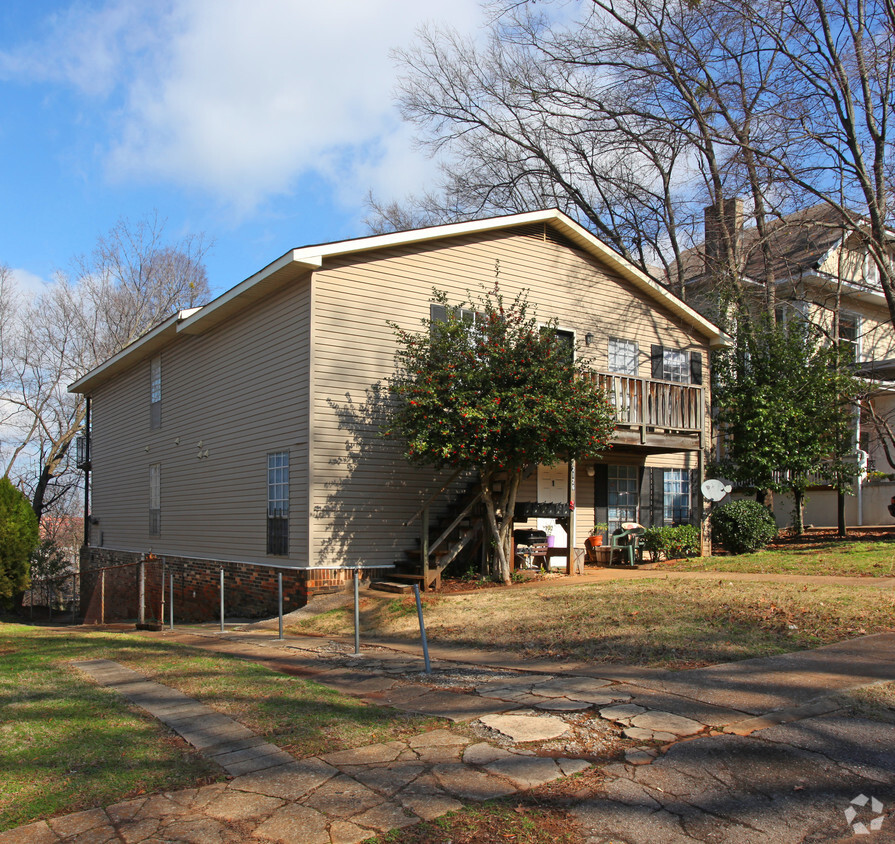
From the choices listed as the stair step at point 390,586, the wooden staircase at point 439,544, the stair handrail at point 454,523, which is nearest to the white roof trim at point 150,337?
the wooden staircase at point 439,544

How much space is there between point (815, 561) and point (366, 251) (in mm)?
9916

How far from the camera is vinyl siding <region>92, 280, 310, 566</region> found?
14352mm

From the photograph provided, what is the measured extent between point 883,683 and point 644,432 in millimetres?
9620

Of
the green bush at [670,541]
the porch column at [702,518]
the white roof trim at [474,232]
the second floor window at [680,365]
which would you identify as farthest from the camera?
the second floor window at [680,365]

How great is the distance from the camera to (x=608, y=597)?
37.0 feet

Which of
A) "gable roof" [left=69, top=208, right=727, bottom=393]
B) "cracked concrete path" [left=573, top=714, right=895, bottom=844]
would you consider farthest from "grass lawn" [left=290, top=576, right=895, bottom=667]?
"gable roof" [left=69, top=208, right=727, bottom=393]

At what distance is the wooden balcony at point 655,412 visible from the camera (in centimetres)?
1588

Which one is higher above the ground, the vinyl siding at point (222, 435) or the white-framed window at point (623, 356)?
the white-framed window at point (623, 356)

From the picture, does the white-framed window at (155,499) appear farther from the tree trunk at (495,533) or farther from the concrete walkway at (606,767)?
the concrete walkway at (606,767)

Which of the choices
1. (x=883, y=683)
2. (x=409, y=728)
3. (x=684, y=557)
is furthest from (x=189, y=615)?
(x=883, y=683)

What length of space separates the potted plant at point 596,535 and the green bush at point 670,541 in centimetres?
88

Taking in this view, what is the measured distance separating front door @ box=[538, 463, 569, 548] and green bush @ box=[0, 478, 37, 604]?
41.3 ft

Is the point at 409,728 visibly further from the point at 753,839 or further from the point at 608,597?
the point at 608,597

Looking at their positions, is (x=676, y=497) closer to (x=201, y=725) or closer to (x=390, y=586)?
(x=390, y=586)
